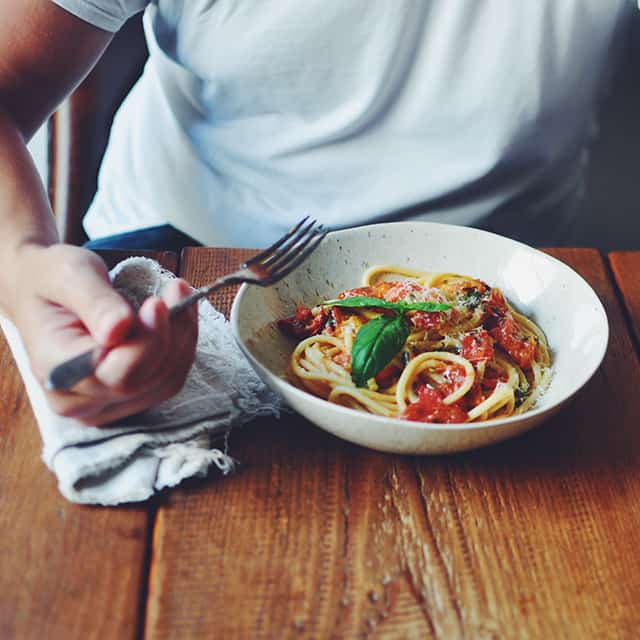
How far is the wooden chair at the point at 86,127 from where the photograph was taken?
1.68 meters

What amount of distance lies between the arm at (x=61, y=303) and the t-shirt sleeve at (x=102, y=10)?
0.02 meters

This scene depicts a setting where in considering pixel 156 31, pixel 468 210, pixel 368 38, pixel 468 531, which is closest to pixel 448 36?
pixel 368 38

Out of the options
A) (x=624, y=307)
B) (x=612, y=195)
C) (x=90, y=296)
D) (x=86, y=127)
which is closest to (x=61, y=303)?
(x=90, y=296)

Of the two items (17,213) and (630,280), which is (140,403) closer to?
(17,213)

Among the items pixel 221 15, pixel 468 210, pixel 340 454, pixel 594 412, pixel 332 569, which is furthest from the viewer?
pixel 468 210

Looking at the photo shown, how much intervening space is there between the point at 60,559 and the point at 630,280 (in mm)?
950

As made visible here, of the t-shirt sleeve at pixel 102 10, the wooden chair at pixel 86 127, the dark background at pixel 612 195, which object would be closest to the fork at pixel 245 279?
the t-shirt sleeve at pixel 102 10

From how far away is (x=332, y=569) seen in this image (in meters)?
0.82

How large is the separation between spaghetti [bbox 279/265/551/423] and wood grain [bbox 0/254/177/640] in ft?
0.95

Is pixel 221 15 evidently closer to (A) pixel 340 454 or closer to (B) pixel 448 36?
(B) pixel 448 36

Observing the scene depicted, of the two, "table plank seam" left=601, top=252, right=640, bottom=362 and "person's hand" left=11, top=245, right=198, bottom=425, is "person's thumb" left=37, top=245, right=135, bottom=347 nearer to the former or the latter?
"person's hand" left=11, top=245, right=198, bottom=425

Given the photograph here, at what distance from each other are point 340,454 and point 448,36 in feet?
2.32

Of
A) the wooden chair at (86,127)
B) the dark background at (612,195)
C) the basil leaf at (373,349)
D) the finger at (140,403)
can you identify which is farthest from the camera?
the dark background at (612,195)

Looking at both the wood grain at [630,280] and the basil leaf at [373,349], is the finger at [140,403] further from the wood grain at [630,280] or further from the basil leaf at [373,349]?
the wood grain at [630,280]
